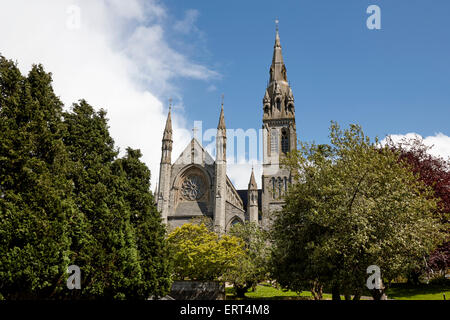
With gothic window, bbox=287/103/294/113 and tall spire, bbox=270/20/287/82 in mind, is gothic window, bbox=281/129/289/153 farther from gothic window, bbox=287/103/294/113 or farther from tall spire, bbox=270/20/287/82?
tall spire, bbox=270/20/287/82

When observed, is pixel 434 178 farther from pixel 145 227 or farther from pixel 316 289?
pixel 145 227

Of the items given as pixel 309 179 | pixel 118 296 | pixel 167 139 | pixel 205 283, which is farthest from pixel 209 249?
pixel 167 139

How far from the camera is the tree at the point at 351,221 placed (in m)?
13.2

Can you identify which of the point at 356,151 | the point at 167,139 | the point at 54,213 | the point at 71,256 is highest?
the point at 167,139

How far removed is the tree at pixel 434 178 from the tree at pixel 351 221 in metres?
7.14

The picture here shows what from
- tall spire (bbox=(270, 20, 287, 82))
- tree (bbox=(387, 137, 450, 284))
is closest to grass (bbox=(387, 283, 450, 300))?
tree (bbox=(387, 137, 450, 284))

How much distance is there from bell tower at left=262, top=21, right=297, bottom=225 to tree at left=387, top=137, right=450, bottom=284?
22926mm

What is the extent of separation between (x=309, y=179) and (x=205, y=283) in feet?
46.7

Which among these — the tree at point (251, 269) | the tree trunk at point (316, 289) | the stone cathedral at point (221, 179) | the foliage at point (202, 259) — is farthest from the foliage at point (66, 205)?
the stone cathedral at point (221, 179)

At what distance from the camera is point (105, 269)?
1573 centimetres

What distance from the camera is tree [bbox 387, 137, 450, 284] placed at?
72.6 ft

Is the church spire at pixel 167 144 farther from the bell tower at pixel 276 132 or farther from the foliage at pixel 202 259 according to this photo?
the foliage at pixel 202 259

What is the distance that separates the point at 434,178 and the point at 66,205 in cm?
2351
